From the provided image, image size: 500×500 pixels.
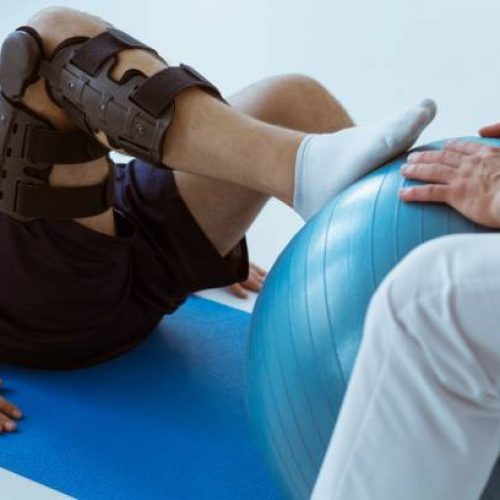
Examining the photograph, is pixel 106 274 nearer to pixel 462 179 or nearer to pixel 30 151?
pixel 30 151

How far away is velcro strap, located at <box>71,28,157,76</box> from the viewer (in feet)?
5.04

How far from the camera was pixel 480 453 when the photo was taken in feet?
3.37

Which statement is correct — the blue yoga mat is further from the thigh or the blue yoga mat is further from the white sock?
the white sock

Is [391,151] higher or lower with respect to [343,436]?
higher

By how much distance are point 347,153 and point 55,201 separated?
1.68 ft

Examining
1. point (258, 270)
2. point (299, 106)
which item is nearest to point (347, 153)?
point (299, 106)

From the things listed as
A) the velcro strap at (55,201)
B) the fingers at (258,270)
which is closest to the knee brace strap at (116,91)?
the velcro strap at (55,201)

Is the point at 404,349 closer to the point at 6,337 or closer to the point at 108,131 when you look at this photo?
the point at 108,131

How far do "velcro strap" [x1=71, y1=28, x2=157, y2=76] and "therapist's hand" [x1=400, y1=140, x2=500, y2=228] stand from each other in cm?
50

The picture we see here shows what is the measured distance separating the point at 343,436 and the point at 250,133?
1.86 feet

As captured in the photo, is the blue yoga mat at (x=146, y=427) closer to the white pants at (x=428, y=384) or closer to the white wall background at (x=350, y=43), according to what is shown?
the white pants at (x=428, y=384)

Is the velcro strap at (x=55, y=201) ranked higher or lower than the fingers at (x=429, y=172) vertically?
lower

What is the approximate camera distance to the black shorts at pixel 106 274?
1.68m

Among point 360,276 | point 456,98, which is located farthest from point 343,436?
point 456,98
